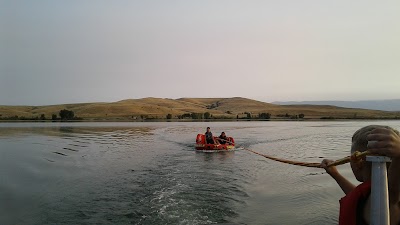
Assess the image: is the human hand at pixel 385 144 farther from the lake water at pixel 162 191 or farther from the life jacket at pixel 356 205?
the lake water at pixel 162 191

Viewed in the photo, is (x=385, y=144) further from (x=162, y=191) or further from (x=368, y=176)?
(x=162, y=191)

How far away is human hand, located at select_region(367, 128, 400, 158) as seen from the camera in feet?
6.87

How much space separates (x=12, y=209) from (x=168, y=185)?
20.0ft

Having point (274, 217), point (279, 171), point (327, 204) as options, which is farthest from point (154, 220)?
point (279, 171)

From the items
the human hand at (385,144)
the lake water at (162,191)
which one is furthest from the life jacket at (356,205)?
the lake water at (162,191)

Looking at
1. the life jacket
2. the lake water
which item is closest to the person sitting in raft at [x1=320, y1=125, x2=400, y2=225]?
the life jacket

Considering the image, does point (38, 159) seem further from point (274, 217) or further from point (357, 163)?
point (357, 163)

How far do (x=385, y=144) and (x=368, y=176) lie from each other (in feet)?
1.71

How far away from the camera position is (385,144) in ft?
6.89

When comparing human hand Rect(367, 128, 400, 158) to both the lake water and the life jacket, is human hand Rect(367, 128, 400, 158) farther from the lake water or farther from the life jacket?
the lake water

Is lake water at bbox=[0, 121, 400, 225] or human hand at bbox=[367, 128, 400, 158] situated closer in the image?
human hand at bbox=[367, 128, 400, 158]

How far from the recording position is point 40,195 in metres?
14.0

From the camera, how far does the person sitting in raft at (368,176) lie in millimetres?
2107

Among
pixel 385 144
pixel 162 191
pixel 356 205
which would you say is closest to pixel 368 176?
pixel 356 205
